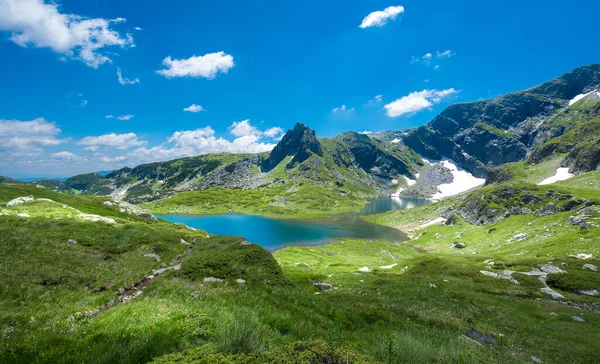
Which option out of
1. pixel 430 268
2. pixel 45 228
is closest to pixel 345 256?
pixel 430 268

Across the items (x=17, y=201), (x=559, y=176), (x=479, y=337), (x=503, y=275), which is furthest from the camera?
(x=559, y=176)

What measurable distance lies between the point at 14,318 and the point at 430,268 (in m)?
53.8

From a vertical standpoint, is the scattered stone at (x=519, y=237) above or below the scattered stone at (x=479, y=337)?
below

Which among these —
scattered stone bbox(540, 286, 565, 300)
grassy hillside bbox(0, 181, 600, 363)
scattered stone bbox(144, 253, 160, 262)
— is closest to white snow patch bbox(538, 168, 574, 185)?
grassy hillside bbox(0, 181, 600, 363)

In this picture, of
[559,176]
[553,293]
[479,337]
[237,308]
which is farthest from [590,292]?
[559,176]

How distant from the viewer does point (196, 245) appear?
42125mm

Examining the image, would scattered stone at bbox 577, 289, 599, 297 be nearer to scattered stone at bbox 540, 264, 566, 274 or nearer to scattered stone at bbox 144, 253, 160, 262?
scattered stone at bbox 540, 264, 566, 274

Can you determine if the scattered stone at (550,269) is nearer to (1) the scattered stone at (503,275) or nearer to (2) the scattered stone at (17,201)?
(1) the scattered stone at (503,275)

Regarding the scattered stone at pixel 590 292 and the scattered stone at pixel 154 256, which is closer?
the scattered stone at pixel 154 256

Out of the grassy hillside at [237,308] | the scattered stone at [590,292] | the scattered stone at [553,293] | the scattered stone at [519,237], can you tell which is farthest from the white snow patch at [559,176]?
the scattered stone at [553,293]

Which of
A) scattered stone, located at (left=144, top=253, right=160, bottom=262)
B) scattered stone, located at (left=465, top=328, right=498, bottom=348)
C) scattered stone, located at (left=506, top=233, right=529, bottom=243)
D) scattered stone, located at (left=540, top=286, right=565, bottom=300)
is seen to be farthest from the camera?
scattered stone, located at (left=506, top=233, right=529, bottom=243)

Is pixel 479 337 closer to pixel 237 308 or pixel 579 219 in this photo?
pixel 237 308

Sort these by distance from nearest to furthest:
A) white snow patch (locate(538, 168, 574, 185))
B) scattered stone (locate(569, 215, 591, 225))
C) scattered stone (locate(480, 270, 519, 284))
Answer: scattered stone (locate(480, 270, 519, 284)) → scattered stone (locate(569, 215, 591, 225)) → white snow patch (locate(538, 168, 574, 185))

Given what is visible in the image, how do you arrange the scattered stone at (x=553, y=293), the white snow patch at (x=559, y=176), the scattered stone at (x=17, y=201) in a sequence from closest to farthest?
the scattered stone at (x=553, y=293)
the scattered stone at (x=17, y=201)
the white snow patch at (x=559, y=176)
